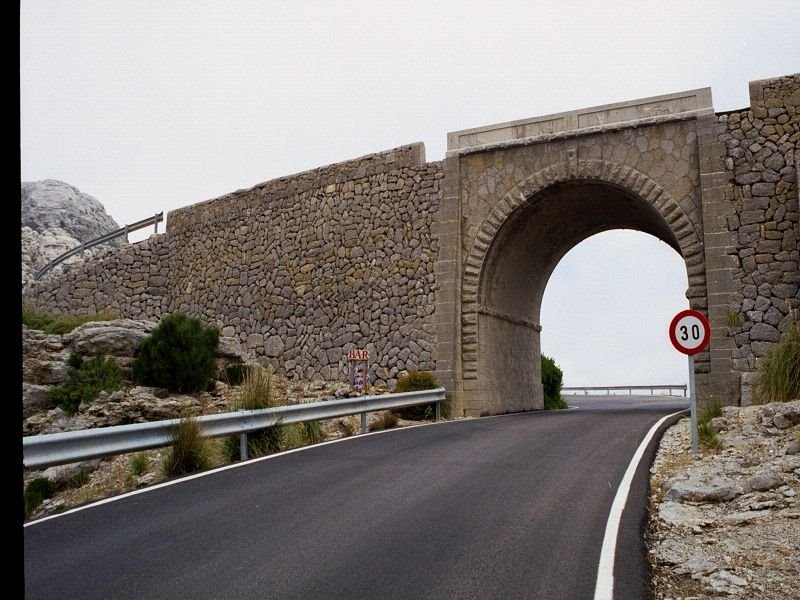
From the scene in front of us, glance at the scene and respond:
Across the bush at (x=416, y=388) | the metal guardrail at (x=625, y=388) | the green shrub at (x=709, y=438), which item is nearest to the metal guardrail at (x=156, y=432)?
the bush at (x=416, y=388)

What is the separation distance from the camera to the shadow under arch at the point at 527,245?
16953mm

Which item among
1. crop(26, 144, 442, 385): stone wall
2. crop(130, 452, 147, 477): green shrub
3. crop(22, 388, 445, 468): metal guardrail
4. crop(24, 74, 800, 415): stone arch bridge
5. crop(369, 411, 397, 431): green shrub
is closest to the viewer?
crop(22, 388, 445, 468): metal guardrail

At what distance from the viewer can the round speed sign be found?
395 inches

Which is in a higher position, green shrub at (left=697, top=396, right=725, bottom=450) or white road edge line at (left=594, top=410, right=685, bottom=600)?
green shrub at (left=697, top=396, right=725, bottom=450)

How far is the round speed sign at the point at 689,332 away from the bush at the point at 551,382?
1709 centimetres

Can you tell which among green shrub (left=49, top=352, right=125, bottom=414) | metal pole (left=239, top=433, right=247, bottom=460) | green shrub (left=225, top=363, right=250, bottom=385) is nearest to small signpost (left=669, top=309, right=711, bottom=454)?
metal pole (left=239, top=433, right=247, bottom=460)

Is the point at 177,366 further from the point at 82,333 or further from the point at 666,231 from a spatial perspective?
the point at 666,231

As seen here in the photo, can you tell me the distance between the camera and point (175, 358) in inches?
696

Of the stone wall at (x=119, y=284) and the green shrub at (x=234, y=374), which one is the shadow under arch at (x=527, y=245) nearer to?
the green shrub at (x=234, y=374)

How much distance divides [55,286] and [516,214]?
20.7 m

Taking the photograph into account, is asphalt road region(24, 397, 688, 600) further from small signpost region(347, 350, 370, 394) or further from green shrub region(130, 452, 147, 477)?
small signpost region(347, 350, 370, 394)

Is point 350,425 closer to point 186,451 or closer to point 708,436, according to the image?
point 186,451

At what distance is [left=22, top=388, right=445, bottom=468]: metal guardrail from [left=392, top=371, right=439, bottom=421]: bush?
2391 mm

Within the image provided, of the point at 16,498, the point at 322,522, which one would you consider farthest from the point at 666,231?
the point at 16,498
